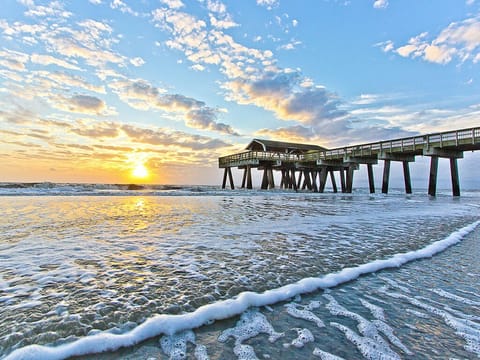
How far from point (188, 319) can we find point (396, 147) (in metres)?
23.4

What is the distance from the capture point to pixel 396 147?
20938 mm

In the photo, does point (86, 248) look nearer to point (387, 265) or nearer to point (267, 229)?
point (267, 229)

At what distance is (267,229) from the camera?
5.72 meters

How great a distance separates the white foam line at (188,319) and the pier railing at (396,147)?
19340 mm

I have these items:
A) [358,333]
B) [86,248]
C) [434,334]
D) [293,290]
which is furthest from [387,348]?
[86,248]

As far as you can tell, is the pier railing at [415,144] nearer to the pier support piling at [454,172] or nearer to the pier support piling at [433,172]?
the pier support piling at [433,172]

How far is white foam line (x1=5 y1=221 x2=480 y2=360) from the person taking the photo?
1.55m

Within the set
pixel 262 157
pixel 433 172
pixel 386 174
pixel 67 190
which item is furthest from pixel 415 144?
pixel 67 190

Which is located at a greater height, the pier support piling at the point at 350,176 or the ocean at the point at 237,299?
the pier support piling at the point at 350,176

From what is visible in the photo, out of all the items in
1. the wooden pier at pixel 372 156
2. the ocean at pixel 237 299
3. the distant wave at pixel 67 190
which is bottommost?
the ocean at pixel 237 299

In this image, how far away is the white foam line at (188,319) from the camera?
61.0 inches

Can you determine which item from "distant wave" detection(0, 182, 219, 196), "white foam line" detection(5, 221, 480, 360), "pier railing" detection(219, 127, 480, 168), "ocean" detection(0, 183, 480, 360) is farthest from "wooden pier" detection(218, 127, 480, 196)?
"white foam line" detection(5, 221, 480, 360)

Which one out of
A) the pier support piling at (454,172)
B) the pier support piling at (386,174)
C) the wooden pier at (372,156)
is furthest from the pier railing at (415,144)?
the pier support piling at (454,172)

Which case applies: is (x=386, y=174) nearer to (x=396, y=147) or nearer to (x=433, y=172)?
(x=396, y=147)
